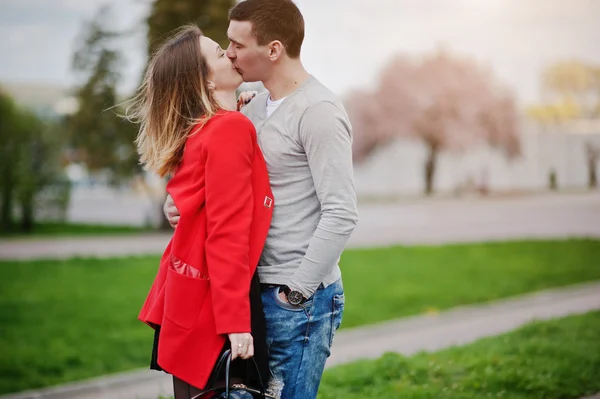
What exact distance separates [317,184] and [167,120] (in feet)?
1.94

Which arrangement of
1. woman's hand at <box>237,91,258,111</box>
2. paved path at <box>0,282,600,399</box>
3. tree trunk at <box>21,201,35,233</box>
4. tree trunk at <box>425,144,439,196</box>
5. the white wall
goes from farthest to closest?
tree trunk at <box>425,144,439,196</box>
tree trunk at <box>21,201,35,233</box>
the white wall
paved path at <box>0,282,600,399</box>
woman's hand at <box>237,91,258,111</box>

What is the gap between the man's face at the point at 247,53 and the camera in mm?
2680

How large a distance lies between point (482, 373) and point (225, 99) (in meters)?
3.45

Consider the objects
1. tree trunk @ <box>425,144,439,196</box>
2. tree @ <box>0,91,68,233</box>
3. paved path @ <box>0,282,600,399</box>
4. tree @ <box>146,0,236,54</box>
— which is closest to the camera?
paved path @ <box>0,282,600,399</box>

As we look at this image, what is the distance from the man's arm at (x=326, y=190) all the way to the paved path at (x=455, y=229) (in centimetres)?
1460

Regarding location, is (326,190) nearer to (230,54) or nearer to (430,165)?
(230,54)

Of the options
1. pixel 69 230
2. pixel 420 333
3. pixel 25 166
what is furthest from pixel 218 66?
pixel 69 230

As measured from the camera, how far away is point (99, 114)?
22172mm

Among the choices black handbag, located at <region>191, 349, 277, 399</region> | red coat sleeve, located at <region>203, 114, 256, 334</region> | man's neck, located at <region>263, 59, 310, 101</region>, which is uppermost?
man's neck, located at <region>263, 59, 310, 101</region>

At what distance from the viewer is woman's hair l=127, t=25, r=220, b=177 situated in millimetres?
2650

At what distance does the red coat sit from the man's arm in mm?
176

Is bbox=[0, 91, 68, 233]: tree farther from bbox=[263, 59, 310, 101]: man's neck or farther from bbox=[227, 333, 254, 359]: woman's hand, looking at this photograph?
bbox=[227, 333, 254, 359]: woman's hand

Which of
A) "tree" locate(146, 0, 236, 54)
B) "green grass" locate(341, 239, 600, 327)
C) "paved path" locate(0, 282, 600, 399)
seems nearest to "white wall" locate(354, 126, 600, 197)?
"green grass" locate(341, 239, 600, 327)

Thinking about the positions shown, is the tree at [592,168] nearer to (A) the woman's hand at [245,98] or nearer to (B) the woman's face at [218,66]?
A: (A) the woman's hand at [245,98]
